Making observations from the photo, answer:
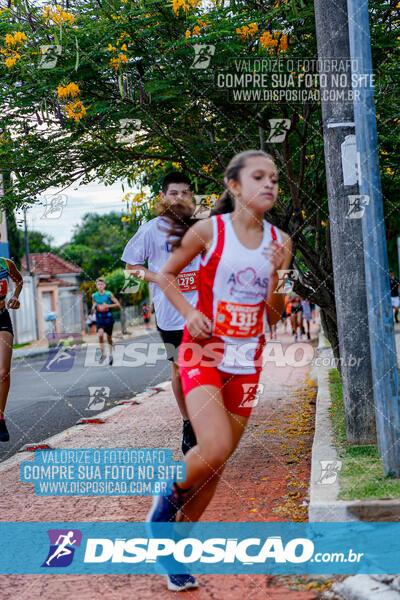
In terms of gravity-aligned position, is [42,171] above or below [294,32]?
below

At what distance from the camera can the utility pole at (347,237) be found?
5180mm

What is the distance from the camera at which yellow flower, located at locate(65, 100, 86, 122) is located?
19.8 feet

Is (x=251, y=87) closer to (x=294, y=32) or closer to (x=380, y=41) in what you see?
(x=294, y=32)

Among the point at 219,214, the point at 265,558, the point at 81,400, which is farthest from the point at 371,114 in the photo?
the point at 81,400

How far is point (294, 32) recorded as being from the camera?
6207mm

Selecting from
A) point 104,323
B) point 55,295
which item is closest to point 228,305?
point 104,323

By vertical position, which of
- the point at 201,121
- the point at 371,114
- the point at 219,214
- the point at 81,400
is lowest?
the point at 81,400

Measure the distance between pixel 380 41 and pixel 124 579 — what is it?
4856 millimetres

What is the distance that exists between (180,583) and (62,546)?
0.96m

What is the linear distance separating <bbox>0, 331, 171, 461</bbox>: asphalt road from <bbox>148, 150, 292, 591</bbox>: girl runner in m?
3.72

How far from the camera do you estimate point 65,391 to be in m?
12.1

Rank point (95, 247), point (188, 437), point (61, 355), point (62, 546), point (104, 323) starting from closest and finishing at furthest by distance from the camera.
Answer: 1. point (62, 546)
2. point (188, 437)
3. point (104, 323)
4. point (61, 355)
5. point (95, 247)

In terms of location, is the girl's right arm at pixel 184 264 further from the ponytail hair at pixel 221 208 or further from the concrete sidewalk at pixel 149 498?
the concrete sidewalk at pixel 149 498

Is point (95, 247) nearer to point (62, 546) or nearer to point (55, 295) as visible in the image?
point (55, 295)
